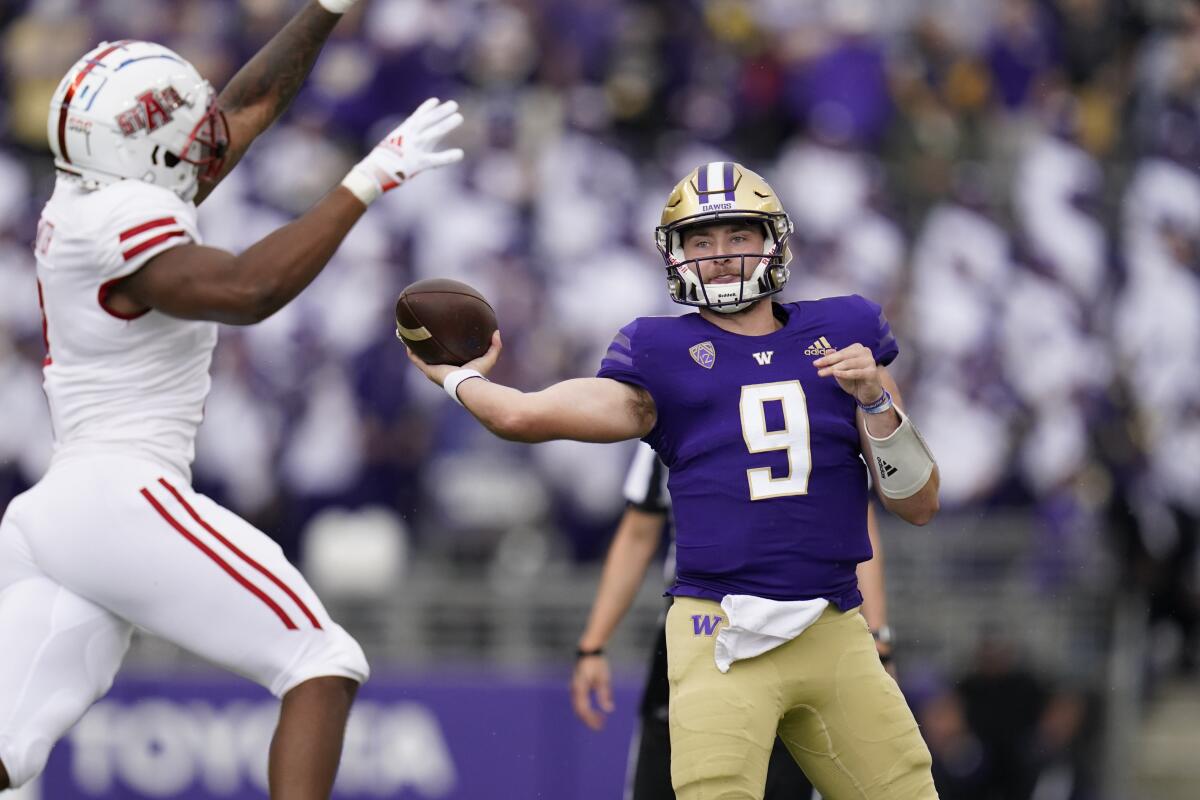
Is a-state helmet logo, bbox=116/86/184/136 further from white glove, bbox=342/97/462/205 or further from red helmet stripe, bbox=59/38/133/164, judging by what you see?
white glove, bbox=342/97/462/205

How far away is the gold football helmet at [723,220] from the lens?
4445mm

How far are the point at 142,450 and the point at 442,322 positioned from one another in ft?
2.57

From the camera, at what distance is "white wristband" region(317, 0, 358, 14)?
5.07 m

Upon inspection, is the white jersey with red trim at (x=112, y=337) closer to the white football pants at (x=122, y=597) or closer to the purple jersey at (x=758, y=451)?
the white football pants at (x=122, y=597)

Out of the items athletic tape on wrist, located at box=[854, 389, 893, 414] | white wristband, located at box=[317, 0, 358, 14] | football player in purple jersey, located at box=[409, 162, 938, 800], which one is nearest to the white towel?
football player in purple jersey, located at box=[409, 162, 938, 800]

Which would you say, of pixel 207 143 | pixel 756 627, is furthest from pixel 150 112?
pixel 756 627

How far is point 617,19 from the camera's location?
1275cm

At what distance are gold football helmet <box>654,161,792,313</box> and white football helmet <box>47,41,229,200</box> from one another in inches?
46.1

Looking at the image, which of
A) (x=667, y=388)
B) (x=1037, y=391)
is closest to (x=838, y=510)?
(x=667, y=388)

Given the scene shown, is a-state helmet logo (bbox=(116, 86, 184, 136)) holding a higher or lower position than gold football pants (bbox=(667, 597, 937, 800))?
higher

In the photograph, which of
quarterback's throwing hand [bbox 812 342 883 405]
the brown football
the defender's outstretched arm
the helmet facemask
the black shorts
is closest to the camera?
quarterback's throwing hand [bbox 812 342 883 405]

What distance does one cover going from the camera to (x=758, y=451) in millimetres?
4305

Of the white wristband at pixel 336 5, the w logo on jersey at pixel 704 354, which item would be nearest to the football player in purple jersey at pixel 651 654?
the w logo on jersey at pixel 704 354

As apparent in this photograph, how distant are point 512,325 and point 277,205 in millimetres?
1776
